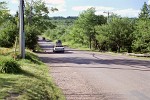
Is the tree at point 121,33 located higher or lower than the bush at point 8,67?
higher

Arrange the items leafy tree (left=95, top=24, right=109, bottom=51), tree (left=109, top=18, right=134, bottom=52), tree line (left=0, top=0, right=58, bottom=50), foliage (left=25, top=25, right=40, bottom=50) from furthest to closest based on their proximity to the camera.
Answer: leafy tree (left=95, top=24, right=109, bottom=51)
tree (left=109, top=18, right=134, bottom=52)
foliage (left=25, top=25, right=40, bottom=50)
tree line (left=0, top=0, right=58, bottom=50)

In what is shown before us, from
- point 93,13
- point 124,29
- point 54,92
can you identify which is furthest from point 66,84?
point 93,13

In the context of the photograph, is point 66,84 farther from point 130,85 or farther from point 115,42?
point 115,42

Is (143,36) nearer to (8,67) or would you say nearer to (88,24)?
(88,24)

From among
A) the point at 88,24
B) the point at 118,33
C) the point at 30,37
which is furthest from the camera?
the point at 88,24

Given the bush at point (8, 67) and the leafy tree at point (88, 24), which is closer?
the bush at point (8, 67)

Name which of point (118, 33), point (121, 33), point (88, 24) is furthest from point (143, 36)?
point (88, 24)

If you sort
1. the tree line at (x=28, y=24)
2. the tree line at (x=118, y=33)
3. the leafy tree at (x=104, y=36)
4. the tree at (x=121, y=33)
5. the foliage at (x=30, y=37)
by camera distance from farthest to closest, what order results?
the leafy tree at (x=104, y=36) < the tree at (x=121, y=33) < the tree line at (x=118, y=33) < the foliage at (x=30, y=37) < the tree line at (x=28, y=24)

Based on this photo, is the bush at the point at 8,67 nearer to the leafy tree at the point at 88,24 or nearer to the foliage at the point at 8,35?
the foliage at the point at 8,35

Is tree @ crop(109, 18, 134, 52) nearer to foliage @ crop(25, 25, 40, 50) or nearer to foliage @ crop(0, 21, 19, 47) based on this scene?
foliage @ crop(25, 25, 40, 50)

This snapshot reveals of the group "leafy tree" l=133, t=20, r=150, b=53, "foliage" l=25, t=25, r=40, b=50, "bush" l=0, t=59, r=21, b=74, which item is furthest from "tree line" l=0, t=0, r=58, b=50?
"leafy tree" l=133, t=20, r=150, b=53

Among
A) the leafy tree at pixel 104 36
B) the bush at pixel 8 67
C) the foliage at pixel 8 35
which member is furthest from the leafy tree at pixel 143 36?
the bush at pixel 8 67

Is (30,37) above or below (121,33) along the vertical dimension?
below

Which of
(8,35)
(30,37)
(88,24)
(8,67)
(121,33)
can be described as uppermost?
(88,24)
